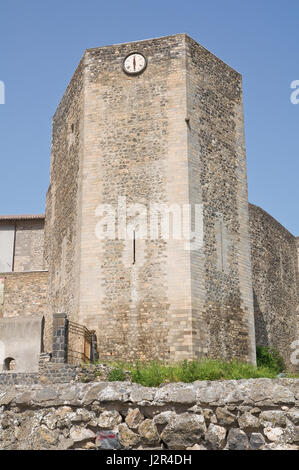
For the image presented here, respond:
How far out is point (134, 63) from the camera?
1766 cm

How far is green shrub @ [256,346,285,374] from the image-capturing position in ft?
68.2

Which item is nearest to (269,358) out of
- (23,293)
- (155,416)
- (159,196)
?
(159,196)

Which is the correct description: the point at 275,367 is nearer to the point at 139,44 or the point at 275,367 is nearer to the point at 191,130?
the point at 191,130

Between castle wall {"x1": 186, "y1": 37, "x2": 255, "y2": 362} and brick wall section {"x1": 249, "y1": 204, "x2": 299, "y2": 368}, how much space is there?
5760 mm

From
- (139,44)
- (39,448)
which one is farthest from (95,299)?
(39,448)

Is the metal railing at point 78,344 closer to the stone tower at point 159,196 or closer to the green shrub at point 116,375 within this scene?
the stone tower at point 159,196

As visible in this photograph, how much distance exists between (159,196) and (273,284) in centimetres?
1043

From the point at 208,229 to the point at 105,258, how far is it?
2936 millimetres

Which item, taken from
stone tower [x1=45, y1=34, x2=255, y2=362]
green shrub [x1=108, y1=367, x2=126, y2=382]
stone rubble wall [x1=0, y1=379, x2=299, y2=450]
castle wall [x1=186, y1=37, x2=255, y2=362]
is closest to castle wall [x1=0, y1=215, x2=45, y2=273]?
stone tower [x1=45, y1=34, x2=255, y2=362]

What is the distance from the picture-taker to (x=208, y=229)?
16641 millimetres

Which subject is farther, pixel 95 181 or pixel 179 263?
pixel 95 181

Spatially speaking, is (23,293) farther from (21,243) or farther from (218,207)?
(218,207)
